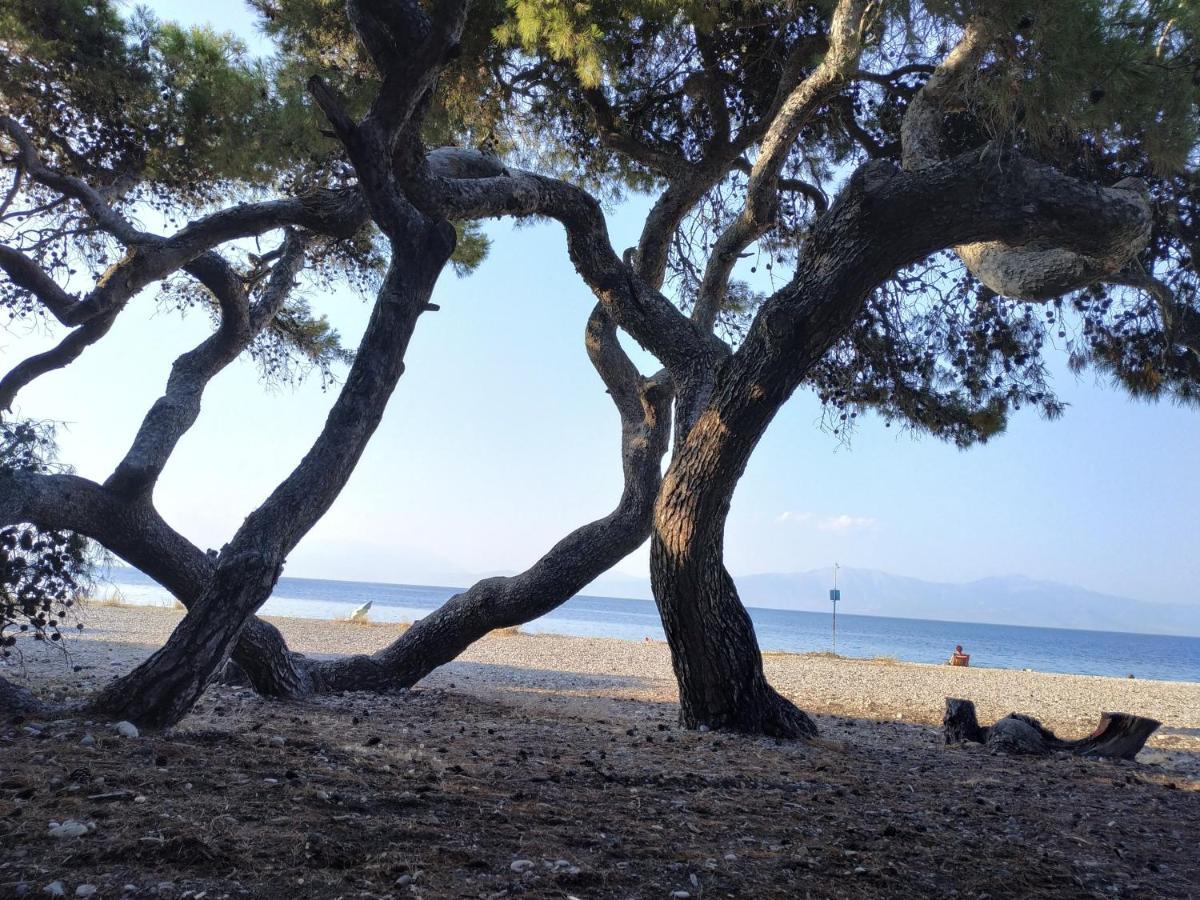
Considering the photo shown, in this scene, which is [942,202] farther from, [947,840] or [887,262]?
[947,840]

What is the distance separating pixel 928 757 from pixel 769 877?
2.99 meters

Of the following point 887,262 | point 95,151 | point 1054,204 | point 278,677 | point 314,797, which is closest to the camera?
point 314,797

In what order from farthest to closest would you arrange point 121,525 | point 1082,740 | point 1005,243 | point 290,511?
point 1082,740 < point 121,525 < point 1005,243 < point 290,511

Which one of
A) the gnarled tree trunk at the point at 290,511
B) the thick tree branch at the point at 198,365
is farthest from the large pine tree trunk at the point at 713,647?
the thick tree branch at the point at 198,365

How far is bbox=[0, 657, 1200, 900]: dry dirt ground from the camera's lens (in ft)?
7.21

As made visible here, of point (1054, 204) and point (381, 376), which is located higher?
point (1054, 204)

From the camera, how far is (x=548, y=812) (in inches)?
116

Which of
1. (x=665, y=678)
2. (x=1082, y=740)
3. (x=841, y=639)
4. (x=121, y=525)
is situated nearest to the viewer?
(x=121, y=525)

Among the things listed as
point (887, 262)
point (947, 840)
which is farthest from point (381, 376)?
point (947, 840)

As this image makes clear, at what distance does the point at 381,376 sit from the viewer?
481 centimetres

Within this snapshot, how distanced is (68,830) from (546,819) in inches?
55.3

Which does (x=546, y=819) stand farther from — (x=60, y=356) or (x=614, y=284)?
(x=60, y=356)

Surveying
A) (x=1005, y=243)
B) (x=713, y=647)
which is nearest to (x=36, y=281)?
(x=713, y=647)

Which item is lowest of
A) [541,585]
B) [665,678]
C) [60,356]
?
[665,678]
